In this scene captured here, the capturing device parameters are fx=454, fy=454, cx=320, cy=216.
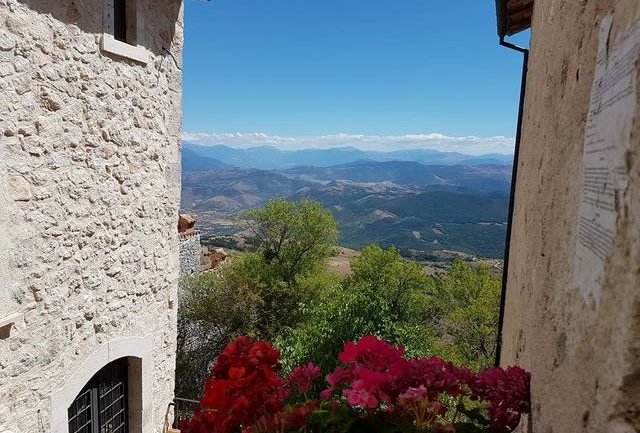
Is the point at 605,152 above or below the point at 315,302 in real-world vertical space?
above

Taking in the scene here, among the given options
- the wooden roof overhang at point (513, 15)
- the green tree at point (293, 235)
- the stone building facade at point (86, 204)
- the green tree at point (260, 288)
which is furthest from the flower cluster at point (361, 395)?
the green tree at point (293, 235)

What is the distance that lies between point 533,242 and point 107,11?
4.51 m

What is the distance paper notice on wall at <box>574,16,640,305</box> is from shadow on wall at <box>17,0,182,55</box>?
4188 millimetres

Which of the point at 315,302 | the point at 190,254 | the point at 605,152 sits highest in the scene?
the point at 605,152

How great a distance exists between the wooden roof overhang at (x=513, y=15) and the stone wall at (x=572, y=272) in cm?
235

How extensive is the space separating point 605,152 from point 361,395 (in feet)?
3.67

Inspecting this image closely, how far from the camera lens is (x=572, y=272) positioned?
1.61 meters

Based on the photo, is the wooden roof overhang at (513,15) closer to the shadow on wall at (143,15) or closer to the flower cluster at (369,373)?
the shadow on wall at (143,15)

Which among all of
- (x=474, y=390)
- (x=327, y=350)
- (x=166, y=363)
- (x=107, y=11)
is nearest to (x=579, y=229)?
(x=474, y=390)

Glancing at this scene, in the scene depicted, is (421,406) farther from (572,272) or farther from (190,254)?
(190,254)

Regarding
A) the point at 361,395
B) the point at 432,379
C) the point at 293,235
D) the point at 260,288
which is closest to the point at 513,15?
the point at 432,379

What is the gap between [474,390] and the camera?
1.90 metres

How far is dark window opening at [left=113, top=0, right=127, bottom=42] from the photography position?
4879 mm

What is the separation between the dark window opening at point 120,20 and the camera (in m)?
4.88
